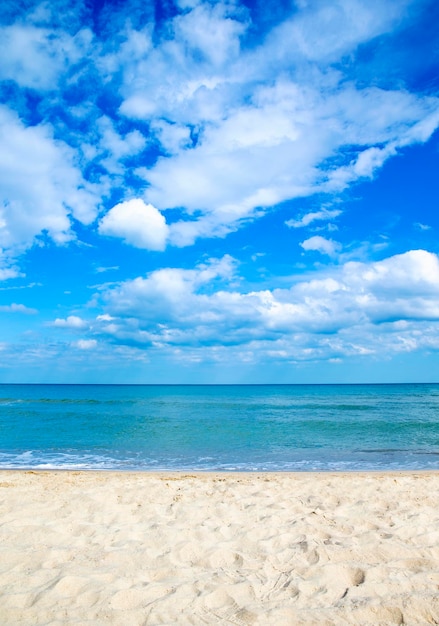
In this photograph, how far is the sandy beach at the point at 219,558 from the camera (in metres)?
4.05

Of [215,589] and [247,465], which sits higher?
[215,589]

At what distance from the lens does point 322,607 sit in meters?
4.11

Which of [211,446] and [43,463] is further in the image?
[211,446]

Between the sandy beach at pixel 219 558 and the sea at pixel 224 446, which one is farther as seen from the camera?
the sea at pixel 224 446

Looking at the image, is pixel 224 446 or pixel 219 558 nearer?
pixel 219 558

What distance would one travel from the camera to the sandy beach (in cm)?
405

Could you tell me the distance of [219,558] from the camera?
17.4 ft

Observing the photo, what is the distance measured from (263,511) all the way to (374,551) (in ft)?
7.99

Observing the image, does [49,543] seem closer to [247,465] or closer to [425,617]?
[425,617]

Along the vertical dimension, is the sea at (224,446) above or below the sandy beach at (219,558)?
below

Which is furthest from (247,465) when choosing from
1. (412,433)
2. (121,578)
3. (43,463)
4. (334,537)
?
(412,433)

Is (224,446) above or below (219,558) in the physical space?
below

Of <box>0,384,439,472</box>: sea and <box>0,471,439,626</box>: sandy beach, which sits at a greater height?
<box>0,471,439,626</box>: sandy beach

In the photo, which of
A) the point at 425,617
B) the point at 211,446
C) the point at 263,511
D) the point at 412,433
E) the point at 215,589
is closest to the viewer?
the point at 425,617
